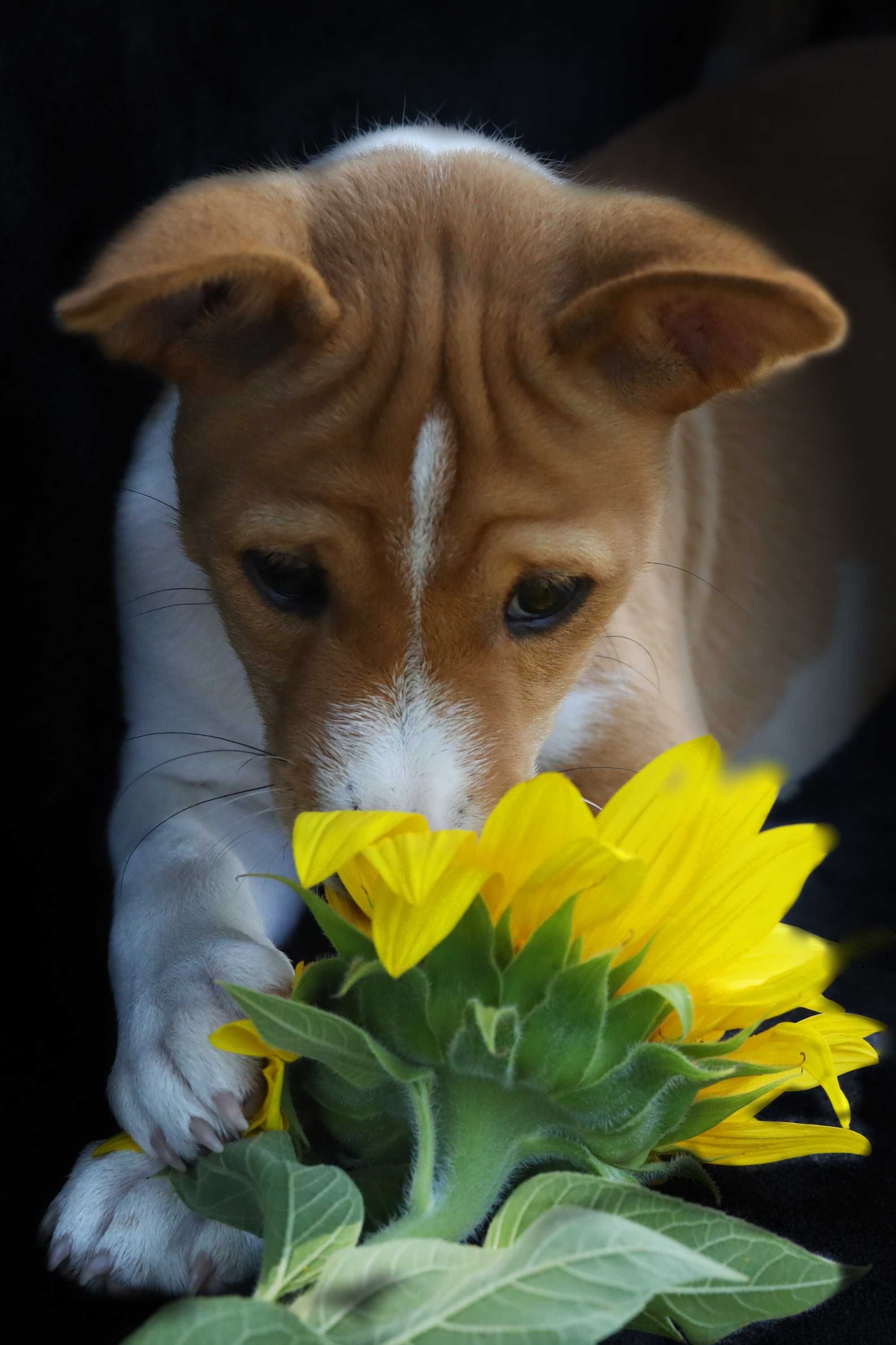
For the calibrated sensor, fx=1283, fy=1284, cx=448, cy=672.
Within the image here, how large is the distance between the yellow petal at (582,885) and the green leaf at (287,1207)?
220 millimetres

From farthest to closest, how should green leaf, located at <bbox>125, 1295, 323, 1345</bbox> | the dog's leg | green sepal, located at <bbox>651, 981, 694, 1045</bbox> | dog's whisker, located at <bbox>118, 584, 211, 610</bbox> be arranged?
dog's whisker, located at <bbox>118, 584, 211, 610</bbox>
the dog's leg
green sepal, located at <bbox>651, 981, 694, 1045</bbox>
green leaf, located at <bbox>125, 1295, 323, 1345</bbox>

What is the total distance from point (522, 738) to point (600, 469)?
338mm

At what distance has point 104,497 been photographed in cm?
211

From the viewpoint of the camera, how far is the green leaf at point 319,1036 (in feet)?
2.80

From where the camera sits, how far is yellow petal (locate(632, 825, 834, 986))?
960mm

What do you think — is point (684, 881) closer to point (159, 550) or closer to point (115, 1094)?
point (115, 1094)

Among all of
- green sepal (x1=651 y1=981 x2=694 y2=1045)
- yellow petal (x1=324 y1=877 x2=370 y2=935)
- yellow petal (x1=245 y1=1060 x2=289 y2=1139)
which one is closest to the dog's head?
yellow petal (x1=324 y1=877 x2=370 y2=935)

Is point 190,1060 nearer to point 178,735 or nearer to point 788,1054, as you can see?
point 788,1054

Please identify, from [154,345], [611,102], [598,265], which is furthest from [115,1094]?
[611,102]

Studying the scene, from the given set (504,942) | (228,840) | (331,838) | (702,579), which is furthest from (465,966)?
(702,579)

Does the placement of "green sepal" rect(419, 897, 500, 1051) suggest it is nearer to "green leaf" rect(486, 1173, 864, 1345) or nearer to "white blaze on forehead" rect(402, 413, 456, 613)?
"green leaf" rect(486, 1173, 864, 1345)

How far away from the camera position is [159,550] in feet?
6.46

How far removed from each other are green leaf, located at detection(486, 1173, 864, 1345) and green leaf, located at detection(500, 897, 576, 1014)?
0.12 metres

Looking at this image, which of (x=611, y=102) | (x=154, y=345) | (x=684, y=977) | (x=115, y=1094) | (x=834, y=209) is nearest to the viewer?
(x=684, y=977)
